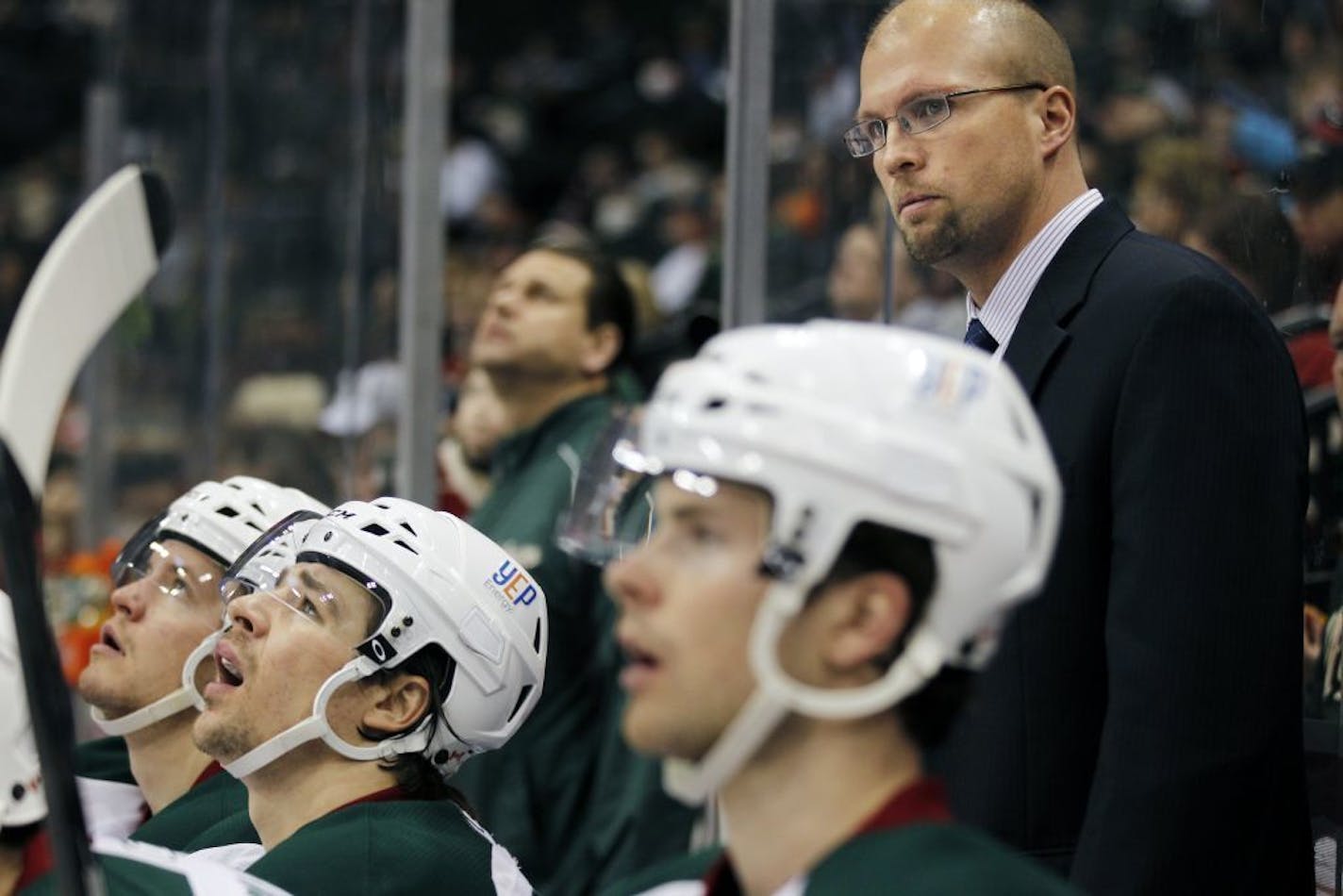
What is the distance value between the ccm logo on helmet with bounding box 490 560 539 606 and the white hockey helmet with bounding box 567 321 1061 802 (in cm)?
93

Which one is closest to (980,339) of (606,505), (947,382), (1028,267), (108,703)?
(1028,267)

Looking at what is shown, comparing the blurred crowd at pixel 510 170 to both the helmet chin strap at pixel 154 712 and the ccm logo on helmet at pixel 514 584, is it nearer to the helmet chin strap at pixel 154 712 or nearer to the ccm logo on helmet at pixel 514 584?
the ccm logo on helmet at pixel 514 584

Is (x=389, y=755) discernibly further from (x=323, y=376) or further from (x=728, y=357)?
(x=323, y=376)

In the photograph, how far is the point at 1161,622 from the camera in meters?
2.10

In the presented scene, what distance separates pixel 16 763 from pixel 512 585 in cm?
62

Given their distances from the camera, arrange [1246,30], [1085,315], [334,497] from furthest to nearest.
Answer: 1. [334,497]
2. [1246,30]
3. [1085,315]

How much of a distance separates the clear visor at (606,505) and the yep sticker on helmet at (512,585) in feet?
0.37

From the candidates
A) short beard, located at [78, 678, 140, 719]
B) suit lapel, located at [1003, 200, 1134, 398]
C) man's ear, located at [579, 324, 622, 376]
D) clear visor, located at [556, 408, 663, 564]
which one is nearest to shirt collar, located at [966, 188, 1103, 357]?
suit lapel, located at [1003, 200, 1134, 398]

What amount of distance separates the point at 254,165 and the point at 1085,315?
4694mm

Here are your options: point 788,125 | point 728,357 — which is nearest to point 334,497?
point 788,125

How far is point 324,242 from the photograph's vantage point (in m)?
6.03

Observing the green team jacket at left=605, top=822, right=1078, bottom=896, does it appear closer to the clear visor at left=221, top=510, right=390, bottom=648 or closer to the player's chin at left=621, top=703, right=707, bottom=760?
the player's chin at left=621, top=703, right=707, bottom=760

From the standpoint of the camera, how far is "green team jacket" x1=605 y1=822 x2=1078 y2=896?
1.43m

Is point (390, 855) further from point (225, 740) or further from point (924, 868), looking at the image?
point (924, 868)
